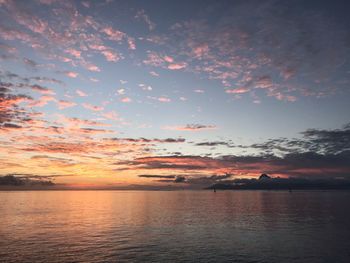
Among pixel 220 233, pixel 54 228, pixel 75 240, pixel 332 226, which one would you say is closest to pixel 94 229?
pixel 54 228

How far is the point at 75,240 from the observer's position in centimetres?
6238

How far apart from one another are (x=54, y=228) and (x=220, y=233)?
4271 cm

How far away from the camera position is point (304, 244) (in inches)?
2247

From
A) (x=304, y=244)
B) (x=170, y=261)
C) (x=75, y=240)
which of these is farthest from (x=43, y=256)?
(x=304, y=244)

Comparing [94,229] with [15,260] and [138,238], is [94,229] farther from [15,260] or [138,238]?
[15,260]

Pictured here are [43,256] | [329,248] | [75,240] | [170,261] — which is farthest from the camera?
[75,240]

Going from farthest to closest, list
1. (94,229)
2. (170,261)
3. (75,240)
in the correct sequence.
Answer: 1. (94,229)
2. (75,240)
3. (170,261)

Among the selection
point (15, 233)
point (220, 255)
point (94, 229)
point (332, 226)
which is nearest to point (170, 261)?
point (220, 255)

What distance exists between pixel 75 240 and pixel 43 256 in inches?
552

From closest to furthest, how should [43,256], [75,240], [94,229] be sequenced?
[43,256] < [75,240] < [94,229]

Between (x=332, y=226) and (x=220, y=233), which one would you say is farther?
(x=332, y=226)

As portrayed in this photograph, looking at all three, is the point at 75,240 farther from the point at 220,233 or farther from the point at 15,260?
the point at 220,233

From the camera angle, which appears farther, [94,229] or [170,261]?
[94,229]

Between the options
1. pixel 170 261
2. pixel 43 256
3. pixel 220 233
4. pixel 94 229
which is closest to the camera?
pixel 170 261
